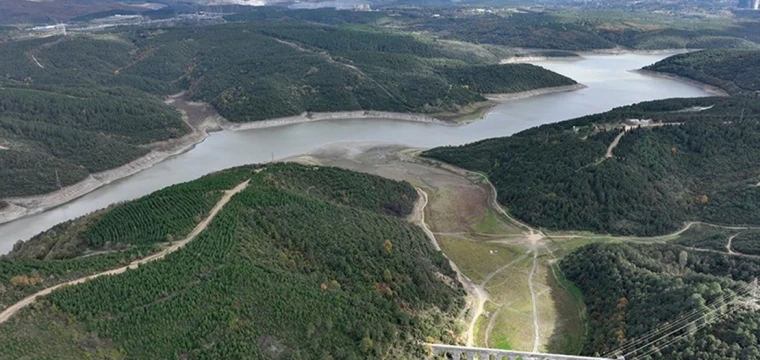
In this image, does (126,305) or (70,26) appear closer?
(126,305)

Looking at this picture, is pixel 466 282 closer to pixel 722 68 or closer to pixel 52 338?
pixel 52 338

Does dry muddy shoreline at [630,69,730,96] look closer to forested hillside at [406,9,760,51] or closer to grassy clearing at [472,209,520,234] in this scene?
forested hillside at [406,9,760,51]

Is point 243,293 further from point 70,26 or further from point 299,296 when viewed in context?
point 70,26

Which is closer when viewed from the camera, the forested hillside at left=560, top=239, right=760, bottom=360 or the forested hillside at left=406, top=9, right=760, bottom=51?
the forested hillside at left=560, top=239, right=760, bottom=360

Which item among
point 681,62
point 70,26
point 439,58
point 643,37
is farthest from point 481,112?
point 70,26

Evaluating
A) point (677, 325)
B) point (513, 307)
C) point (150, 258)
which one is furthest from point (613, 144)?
point (150, 258)

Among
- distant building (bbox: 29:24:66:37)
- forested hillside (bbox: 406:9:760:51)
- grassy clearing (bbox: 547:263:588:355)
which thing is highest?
distant building (bbox: 29:24:66:37)

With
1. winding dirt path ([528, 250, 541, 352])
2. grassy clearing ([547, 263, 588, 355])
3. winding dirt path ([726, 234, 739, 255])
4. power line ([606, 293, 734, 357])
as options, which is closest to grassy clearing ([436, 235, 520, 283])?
winding dirt path ([528, 250, 541, 352])
